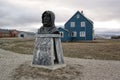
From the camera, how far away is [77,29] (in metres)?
31.3

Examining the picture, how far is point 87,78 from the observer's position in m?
6.34

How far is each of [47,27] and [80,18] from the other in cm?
2369

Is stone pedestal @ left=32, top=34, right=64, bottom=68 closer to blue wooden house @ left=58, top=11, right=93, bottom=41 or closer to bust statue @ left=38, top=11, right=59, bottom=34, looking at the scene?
bust statue @ left=38, top=11, right=59, bottom=34

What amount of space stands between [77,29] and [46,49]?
2422cm

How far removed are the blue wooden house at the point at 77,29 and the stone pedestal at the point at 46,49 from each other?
22.6 metres

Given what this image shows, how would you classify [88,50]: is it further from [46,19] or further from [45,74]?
[45,74]

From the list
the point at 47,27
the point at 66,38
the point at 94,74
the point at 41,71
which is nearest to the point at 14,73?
the point at 41,71

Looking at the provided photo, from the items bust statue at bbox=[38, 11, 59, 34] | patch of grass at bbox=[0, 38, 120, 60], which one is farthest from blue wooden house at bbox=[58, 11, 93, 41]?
bust statue at bbox=[38, 11, 59, 34]

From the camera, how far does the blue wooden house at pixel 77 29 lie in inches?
1203

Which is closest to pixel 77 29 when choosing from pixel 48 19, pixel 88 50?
pixel 88 50

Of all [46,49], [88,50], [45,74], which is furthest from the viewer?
[88,50]

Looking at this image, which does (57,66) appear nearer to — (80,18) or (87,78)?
(87,78)

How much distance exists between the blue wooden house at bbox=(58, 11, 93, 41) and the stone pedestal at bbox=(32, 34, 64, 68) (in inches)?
890

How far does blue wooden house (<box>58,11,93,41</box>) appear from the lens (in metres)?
30.6
